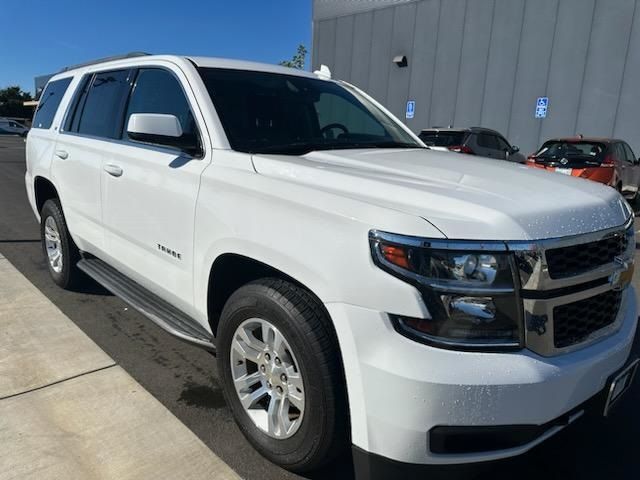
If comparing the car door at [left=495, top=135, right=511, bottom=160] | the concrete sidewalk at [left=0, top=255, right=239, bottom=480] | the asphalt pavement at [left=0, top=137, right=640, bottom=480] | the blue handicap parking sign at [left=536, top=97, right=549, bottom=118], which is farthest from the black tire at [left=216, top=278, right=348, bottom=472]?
the blue handicap parking sign at [left=536, top=97, right=549, bottom=118]

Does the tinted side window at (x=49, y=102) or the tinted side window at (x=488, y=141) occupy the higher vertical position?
the tinted side window at (x=49, y=102)

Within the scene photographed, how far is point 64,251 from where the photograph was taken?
14.5ft

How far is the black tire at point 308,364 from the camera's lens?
198cm

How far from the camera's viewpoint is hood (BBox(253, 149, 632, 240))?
5.89 feet

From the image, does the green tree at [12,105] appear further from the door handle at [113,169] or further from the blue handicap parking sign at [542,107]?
the door handle at [113,169]

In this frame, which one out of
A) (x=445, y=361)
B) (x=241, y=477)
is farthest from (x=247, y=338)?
(x=445, y=361)

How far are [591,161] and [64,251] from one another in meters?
9.56

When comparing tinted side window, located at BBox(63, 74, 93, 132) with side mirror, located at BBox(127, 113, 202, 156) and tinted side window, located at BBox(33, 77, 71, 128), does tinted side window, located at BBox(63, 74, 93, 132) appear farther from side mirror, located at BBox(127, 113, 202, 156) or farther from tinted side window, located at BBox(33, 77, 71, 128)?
side mirror, located at BBox(127, 113, 202, 156)

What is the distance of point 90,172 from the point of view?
3742 millimetres

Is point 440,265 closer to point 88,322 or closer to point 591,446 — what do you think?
point 591,446

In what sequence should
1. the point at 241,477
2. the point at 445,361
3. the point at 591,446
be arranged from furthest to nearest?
the point at 591,446, the point at 241,477, the point at 445,361

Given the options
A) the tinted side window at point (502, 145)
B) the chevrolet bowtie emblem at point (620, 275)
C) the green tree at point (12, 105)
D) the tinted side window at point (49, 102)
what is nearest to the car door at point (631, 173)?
the tinted side window at point (502, 145)

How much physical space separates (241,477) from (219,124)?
177 cm

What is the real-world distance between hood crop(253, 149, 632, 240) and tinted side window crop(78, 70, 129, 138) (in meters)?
1.69
